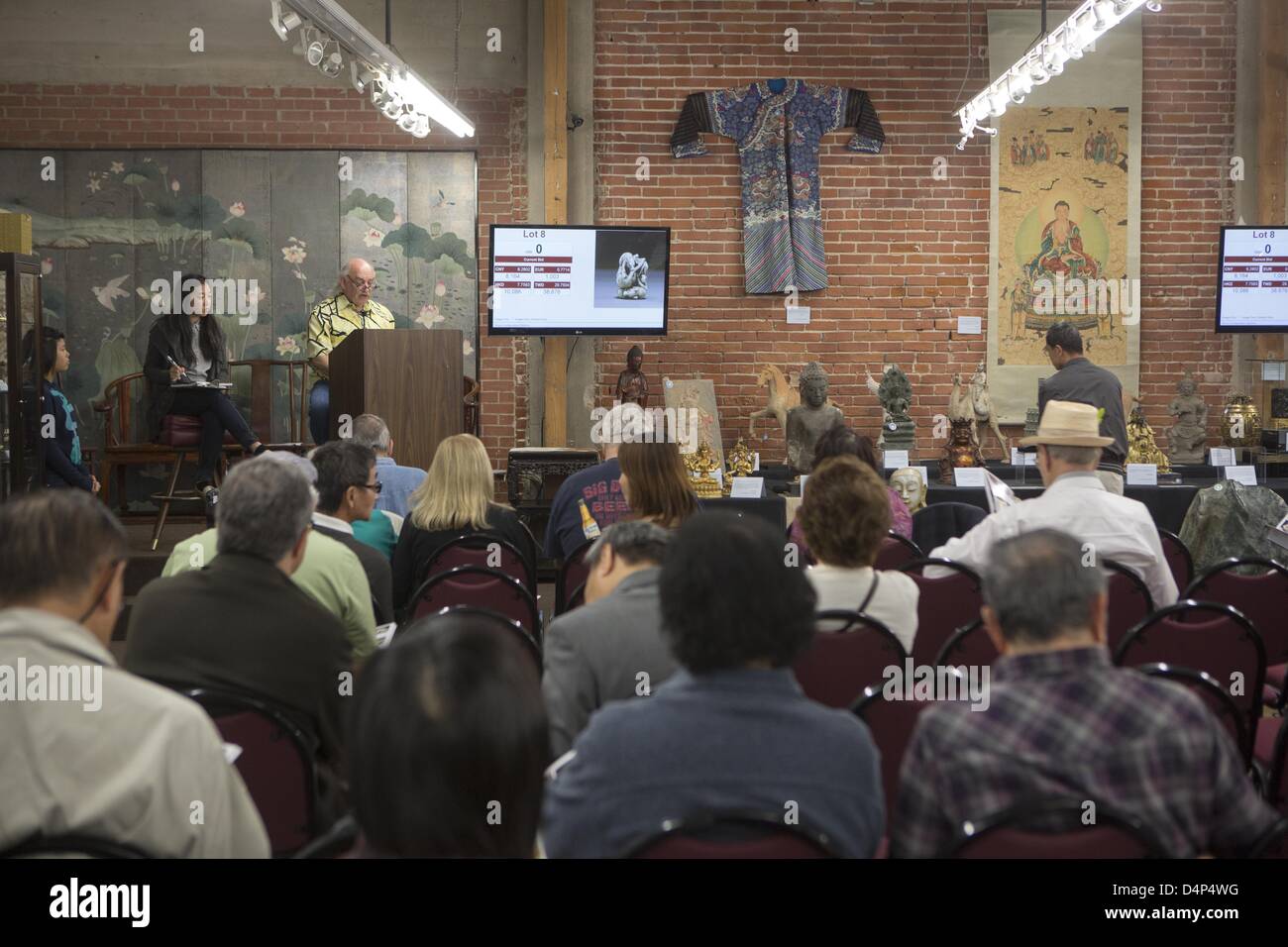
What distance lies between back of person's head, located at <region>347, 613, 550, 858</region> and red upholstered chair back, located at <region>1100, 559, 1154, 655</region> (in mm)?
2662

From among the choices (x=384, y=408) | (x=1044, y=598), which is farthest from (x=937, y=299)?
(x=1044, y=598)

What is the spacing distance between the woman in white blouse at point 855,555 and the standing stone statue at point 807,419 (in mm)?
4872

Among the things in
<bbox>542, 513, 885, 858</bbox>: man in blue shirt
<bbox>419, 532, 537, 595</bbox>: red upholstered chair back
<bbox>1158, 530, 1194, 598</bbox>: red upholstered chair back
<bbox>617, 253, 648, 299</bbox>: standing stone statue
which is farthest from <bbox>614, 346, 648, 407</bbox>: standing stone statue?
<bbox>542, 513, 885, 858</bbox>: man in blue shirt

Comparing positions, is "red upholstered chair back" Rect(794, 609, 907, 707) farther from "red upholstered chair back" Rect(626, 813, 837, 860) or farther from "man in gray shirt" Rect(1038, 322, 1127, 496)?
"man in gray shirt" Rect(1038, 322, 1127, 496)

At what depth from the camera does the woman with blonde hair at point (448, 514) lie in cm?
432

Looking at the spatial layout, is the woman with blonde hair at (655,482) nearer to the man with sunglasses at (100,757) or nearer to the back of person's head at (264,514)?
the back of person's head at (264,514)

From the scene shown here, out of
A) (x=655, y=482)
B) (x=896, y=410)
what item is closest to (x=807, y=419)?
(x=896, y=410)

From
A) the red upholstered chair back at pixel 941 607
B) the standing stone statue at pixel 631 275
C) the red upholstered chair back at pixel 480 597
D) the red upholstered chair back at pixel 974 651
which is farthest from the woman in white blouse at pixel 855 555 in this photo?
the standing stone statue at pixel 631 275

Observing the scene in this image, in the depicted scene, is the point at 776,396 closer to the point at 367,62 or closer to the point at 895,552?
the point at 367,62

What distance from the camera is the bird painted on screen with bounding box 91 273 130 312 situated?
923 centimetres

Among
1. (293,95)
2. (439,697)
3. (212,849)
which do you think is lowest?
(212,849)

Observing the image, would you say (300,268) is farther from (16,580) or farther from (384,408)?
(16,580)

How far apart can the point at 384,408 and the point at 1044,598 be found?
5.12 m

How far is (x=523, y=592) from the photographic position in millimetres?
3609
